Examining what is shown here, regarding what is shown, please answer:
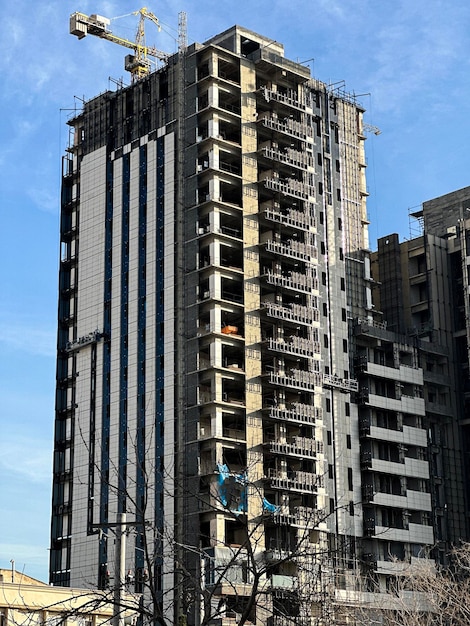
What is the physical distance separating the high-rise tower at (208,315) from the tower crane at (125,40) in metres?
14.5

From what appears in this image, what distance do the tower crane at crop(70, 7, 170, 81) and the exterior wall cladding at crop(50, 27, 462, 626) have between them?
→ 13.7 m

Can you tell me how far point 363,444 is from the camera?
12031cm

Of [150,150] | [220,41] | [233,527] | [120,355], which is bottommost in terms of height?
[233,527]

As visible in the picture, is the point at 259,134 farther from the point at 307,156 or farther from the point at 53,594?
the point at 53,594

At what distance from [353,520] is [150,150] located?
143 feet

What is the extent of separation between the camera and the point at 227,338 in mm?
109250

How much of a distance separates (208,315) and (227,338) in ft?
9.83

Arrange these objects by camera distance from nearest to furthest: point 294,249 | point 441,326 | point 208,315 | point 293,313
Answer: point 208,315 → point 293,313 → point 294,249 → point 441,326

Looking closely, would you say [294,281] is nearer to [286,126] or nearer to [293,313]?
[293,313]

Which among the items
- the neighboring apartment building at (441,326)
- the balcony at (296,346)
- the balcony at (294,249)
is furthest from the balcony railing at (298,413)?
the neighboring apartment building at (441,326)

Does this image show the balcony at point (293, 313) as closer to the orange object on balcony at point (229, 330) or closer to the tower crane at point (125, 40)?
the orange object on balcony at point (229, 330)

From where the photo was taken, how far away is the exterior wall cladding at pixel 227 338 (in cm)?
10819

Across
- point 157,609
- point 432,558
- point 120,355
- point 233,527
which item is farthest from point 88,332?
point 157,609

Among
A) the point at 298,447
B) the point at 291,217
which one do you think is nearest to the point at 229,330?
the point at 298,447
